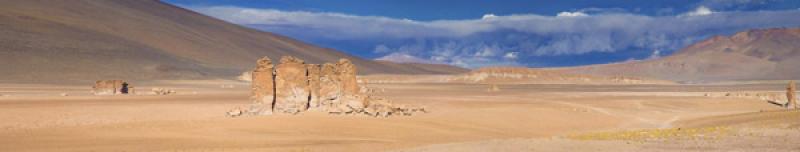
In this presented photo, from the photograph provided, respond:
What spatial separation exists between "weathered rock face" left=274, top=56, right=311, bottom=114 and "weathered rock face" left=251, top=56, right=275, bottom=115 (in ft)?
0.55

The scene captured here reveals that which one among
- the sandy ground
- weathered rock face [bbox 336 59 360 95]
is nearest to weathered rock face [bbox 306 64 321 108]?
weathered rock face [bbox 336 59 360 95]

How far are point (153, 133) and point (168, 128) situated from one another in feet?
3.29

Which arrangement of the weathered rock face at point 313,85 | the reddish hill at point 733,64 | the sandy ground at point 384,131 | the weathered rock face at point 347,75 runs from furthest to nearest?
the reddish hill at point 733,64 → the weathered rock face at point 347,75 → the weathered rock face at point 313,85 → the sandy ground at point 384,131

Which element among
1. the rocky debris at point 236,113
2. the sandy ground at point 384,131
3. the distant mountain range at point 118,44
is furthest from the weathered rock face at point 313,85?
the distant mountain range at point 118,44

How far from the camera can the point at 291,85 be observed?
83.0 feet

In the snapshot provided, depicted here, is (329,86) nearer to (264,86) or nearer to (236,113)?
(264,86)

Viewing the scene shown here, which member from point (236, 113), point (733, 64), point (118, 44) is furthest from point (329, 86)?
point (733, 64)

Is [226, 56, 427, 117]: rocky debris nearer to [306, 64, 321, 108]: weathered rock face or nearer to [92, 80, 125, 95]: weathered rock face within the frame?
[306, 64, 321, 108]: weathered rock face

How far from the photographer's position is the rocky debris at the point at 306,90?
982 inches

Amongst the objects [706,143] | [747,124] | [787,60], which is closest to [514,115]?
[747,124]

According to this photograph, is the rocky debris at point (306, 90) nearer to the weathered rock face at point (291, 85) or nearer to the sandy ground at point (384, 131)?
the weathered rock face at point (291, 85)

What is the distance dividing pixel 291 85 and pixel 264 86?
77 cm

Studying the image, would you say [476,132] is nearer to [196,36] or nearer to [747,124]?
[747,124]

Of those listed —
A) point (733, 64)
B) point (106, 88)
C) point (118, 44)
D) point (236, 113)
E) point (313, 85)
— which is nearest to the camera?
point (236, 113)
